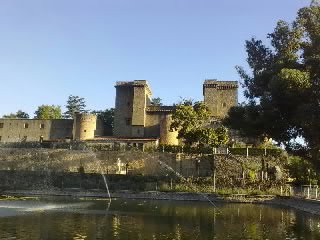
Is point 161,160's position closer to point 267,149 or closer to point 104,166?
point 104,166

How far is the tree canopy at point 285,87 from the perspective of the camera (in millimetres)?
27672

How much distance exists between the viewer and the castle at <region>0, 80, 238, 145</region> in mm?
70562

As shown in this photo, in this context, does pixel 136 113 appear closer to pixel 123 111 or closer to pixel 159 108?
pixel 123 111

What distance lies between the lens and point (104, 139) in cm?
6625

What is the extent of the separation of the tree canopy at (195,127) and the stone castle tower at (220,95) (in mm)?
9796

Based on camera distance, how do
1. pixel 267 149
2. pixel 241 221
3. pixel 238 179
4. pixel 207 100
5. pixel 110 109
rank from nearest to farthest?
pixel 241 221
pixel 238 179
pixel 267 149
pixel 207 100
pixel 110 109

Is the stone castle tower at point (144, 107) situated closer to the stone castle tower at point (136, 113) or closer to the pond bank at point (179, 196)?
the stone castle tower at point (136, 113)

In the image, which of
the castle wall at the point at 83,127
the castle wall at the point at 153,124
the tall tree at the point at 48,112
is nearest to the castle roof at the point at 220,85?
the castle wall at the point at 153,124

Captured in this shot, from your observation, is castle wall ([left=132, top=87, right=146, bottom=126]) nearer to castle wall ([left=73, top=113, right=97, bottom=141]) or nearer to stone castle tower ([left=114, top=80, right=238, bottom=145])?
stone castle tower ([left=114, top=80, right=238, bottom=145])

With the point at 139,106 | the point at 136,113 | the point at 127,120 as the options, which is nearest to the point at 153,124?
the point at 136,113

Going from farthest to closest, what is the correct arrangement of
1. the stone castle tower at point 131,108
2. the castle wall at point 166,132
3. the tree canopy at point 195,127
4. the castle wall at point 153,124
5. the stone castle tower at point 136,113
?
the stone castle tower at point 131,108, the stone castle tower at point 136,113, the castle wall at point 153,124, the castle wall at point 166,132, the tree canopy at point 195,127

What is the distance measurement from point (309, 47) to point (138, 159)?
112 feet

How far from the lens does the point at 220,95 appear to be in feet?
242

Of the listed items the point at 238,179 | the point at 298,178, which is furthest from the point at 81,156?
the point at 298,178
